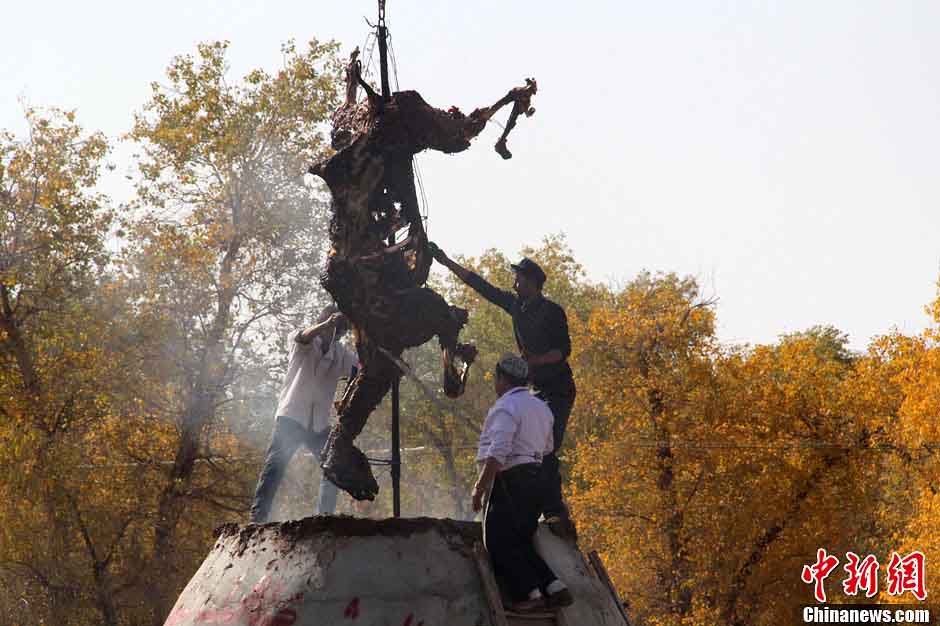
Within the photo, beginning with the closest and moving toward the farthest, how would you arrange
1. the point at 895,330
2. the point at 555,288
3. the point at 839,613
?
the point at 839,613, the point at 895,330, the point at 555,288

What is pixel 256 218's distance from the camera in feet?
108

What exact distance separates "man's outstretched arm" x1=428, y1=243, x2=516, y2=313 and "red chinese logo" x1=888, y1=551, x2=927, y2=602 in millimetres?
26335

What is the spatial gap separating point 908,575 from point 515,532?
1126 inches

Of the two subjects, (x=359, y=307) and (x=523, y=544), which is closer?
(x=523, y=544)

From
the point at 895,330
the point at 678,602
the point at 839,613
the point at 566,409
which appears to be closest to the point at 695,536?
the point at 678,602

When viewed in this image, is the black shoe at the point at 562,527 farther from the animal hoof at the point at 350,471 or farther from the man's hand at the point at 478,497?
the man's hand at the point at 478,497

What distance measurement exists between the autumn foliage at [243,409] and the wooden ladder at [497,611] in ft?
61.9

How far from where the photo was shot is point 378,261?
9516 mm

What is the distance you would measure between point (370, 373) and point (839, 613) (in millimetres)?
32814

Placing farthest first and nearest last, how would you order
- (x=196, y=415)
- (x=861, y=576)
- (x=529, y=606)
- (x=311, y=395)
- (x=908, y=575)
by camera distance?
(x=861, y=576) < (x=908, y=575) < (x=196, y=415) < (x=311, y=395) < (x=529, y=606)

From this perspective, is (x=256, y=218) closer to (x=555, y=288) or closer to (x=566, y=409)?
(x=566, y=409)

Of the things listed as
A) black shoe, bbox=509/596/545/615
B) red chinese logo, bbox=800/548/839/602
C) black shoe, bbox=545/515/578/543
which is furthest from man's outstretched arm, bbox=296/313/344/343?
red chinese logo, bbox=800/548/839/602

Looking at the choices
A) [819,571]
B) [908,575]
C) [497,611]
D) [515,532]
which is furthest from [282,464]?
[819,571]

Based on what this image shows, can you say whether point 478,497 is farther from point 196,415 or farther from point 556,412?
point 196,415
